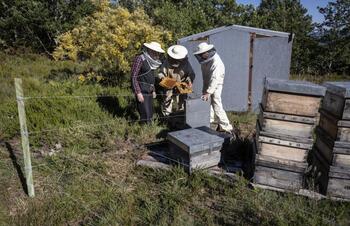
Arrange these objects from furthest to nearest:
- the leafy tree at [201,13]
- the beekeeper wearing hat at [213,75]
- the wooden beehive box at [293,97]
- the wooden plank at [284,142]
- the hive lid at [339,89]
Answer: the leafy tree at [201,13] → the beekeeper wearing hat at [213,75] → the wooden plank at [284,142] → the wooden beehive box at [293,97] → the hive lid at [339,89]

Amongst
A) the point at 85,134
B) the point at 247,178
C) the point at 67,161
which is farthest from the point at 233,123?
the point at 67,161

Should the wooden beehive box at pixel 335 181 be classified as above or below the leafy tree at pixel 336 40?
below

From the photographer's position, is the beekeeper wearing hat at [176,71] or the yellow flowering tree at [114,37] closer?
the beekeeper wearing hat at [176,71]

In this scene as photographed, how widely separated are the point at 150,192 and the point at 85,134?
88.9 inches

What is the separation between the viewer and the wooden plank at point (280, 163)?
11.5 ft

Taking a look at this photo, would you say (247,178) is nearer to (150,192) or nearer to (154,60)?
(150,192)

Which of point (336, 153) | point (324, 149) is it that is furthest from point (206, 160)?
point (336, 153)

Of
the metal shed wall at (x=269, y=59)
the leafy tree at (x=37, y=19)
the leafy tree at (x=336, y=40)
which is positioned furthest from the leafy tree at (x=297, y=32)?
the metal shed wall at (x=269, y=59)

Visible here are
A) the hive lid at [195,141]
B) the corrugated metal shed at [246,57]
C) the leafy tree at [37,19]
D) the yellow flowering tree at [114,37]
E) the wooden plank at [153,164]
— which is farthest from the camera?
the leafy tree at [37,19]

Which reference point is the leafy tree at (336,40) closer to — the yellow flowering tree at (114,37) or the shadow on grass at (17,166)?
the yellow flowering tree at (114,37)

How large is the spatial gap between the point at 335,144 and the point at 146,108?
11.0 ft

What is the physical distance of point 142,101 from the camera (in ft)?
18.3

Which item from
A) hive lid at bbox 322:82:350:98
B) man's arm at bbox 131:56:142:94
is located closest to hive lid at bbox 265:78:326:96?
hive lid at bbox 322:82:350:98

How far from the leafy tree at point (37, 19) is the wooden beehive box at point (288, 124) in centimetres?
1759
